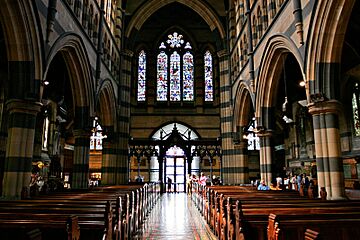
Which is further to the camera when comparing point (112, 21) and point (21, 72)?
point (112, 21)

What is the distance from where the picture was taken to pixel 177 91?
82.6 feet

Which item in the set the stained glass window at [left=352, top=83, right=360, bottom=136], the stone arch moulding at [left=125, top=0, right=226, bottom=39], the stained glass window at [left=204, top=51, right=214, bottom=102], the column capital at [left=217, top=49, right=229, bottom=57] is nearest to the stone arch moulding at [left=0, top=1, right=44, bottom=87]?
the stone arch moulding at [left=125, top=0, right=226, bottom=39]

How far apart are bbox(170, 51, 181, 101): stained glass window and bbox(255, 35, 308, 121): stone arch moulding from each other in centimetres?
1212

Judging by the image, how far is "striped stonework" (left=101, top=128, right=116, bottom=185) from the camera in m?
17.7

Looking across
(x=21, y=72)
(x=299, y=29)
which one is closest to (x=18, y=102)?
(x=21, y=72)

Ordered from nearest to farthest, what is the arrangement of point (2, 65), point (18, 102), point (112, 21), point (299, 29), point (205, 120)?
point (18, 102) → point (299, 29) → point (2, 65) → point (112, 21) → point (205, 120)

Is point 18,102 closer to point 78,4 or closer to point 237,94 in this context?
point 78,4

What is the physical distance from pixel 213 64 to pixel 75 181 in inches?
665

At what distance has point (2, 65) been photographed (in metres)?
13.2

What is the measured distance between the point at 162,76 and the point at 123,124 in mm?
7588

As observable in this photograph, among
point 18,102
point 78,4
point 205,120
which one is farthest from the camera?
point 205,120

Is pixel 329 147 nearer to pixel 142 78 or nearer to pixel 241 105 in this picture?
pixel 241 105

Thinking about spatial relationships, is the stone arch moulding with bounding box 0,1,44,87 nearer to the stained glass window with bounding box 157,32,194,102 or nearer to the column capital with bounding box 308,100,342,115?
the column capital with bounding box 308,100,342,115

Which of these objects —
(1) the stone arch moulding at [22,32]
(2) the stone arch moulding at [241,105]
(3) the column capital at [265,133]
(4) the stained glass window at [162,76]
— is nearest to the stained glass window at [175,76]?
(4) the stained glass window at [162,76]
